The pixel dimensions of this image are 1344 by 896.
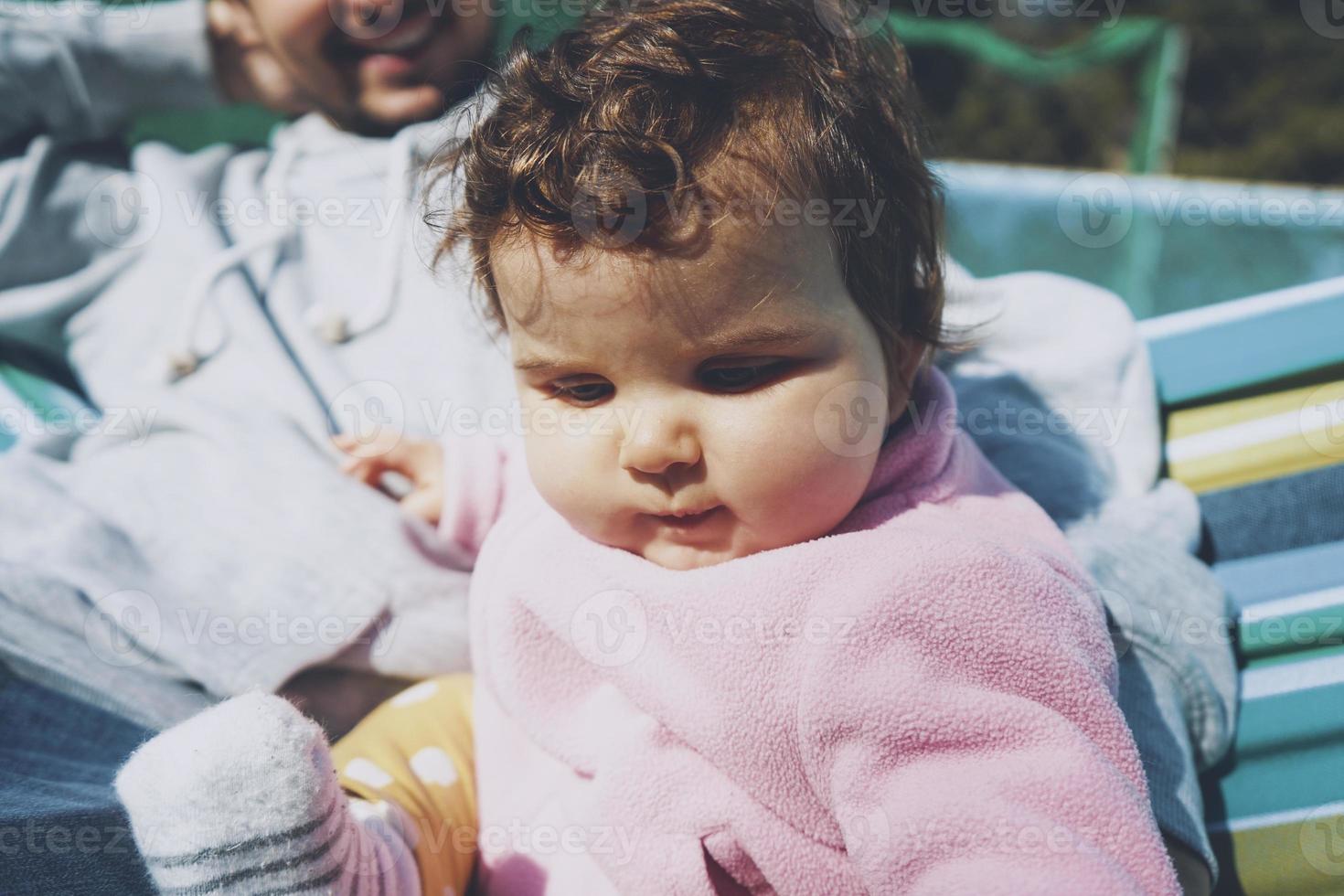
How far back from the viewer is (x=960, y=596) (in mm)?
850

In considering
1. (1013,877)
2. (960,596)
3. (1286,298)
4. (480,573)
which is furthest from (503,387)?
(1286,298)

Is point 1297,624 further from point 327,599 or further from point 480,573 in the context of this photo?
point 327,599

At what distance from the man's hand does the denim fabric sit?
1.54 meters

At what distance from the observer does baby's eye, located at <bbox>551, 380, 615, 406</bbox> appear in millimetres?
927

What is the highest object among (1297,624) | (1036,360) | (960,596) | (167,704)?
(960,596)

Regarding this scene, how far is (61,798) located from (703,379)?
0.65 metres

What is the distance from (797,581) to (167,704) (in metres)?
0.72
